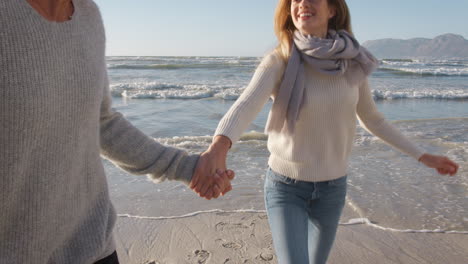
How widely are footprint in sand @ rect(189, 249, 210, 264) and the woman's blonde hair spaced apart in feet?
6.60

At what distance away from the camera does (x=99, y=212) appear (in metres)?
1.55

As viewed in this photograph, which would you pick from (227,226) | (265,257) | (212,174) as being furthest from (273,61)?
(227,226)

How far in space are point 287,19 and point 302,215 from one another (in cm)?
133

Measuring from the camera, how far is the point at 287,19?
2.57m

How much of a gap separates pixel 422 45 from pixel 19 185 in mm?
115149

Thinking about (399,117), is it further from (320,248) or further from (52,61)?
(52,61)

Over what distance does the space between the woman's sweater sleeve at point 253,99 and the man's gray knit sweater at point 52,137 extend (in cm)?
61

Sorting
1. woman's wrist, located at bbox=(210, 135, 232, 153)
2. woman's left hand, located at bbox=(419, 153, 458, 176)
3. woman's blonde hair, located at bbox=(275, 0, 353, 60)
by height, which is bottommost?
woman's left hand, located at bbox=(419, 153, 458, 176)

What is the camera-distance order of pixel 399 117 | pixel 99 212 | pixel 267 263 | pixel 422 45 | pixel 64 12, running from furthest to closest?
pixel 422 45 < pixel 399 117 < pixel 267 263 < pixel 99 212 < pixel 64 12

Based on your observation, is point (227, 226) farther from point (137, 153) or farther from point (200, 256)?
point (137, 153)

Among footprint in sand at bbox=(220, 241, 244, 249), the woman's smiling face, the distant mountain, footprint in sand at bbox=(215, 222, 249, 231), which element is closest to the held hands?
the woman's smiling face

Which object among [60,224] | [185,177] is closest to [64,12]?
[60,224]

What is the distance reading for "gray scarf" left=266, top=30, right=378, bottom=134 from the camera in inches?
88.3

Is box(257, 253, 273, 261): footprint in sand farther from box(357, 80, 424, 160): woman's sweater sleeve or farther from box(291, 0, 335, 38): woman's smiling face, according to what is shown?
box(291, 0, 335, 38): woman's smiling face
